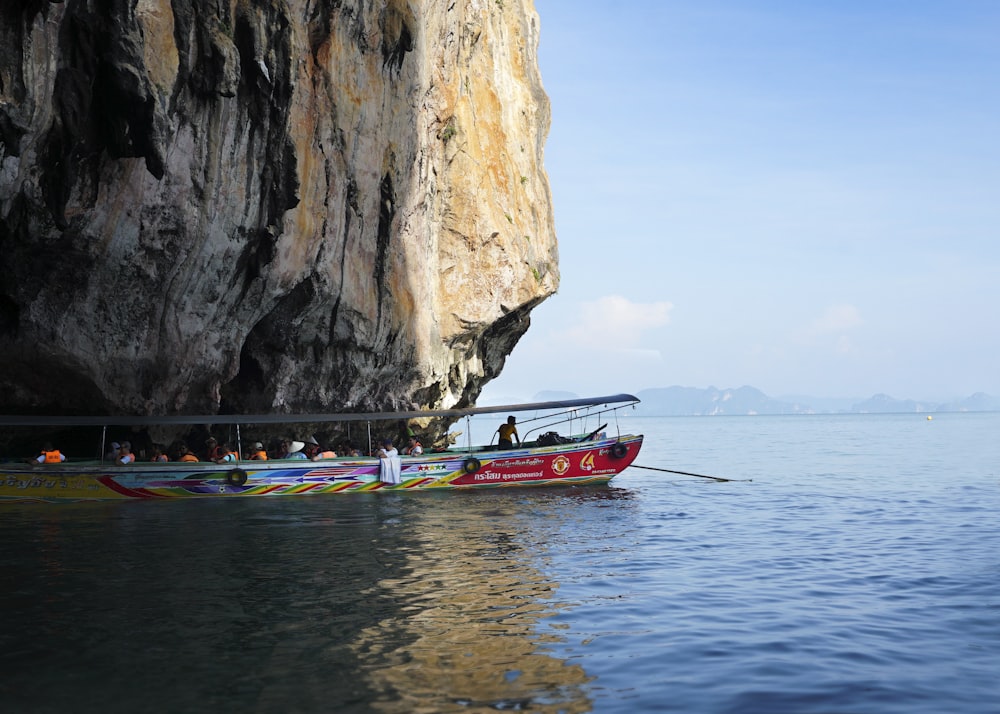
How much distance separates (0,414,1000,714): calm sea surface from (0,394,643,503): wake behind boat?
1417 mm

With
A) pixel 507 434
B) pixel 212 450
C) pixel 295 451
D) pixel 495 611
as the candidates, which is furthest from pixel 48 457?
pixel 495 611

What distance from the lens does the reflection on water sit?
827cm

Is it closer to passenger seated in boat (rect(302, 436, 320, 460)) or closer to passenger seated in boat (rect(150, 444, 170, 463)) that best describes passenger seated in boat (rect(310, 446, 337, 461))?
passenger seated in boat (rect(302, 436, 320, 460))

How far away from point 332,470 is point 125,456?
5.62m

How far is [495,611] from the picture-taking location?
11.6m

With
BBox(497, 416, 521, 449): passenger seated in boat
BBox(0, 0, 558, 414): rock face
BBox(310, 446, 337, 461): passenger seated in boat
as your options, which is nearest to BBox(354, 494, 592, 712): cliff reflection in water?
BBox(0, 0, 558, 414): rock face

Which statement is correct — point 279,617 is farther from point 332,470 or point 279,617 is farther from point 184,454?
point 184,454

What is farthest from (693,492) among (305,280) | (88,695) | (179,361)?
(88,695)

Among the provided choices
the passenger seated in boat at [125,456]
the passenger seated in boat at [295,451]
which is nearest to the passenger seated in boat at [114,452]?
the passenger seated in boat at [125,456]

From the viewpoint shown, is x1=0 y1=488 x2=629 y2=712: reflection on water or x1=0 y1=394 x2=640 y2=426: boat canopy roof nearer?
x1=0 y1=488 x2=629 y2=712: reflection on water

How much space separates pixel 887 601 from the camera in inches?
492

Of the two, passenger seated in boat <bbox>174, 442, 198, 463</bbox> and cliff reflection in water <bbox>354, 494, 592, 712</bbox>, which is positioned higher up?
passenger seated in boat <bbox>174, 442, 198, 463</bbox>

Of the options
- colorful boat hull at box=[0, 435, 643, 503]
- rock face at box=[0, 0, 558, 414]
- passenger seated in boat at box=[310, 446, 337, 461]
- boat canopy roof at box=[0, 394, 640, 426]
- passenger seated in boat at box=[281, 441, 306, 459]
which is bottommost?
colorful boat hull at box=[0, 435, 643, 503]

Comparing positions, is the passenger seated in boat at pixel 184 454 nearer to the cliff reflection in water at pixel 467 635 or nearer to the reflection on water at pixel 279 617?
the reflection on water at pixel 279 617
